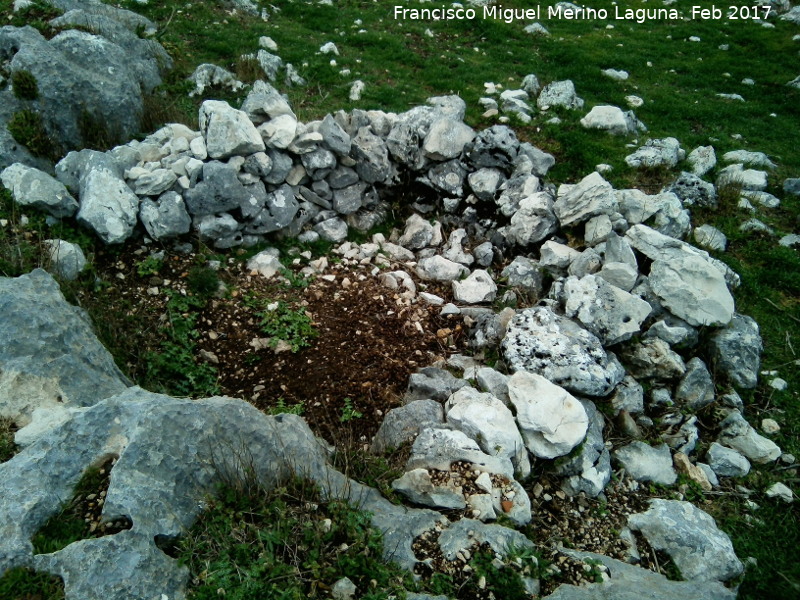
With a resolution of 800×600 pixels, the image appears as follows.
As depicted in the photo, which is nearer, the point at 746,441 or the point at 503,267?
the point at 746,441

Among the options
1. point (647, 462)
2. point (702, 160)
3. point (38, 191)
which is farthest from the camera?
point (702, 160)

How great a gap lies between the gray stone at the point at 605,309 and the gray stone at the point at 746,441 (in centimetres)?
143

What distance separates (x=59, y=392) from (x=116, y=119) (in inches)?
228

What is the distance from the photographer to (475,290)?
313 inches

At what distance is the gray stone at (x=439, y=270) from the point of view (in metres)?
8.36

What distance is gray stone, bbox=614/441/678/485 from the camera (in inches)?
229

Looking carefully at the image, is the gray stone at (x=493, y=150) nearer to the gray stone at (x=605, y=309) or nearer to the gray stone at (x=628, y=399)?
the gray stone at (x=605, y=309)

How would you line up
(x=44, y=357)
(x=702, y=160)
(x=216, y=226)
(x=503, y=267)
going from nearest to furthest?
(x=44, y=357)
(x=216, y=226)
(x=503, y=267)
(x=702, y=160)

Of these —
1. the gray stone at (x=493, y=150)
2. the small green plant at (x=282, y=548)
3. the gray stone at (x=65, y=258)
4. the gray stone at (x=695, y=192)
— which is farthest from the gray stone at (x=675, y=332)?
the gray stone at (x=65, y=258)

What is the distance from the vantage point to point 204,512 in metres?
3.97

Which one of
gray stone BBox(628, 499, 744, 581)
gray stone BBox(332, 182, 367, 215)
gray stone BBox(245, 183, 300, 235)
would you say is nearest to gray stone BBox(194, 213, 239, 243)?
gray stone BBox(245, 183, 300, 235)

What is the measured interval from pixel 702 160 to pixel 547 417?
729 centimetres

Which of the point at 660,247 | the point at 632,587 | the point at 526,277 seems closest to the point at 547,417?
the point at 632,587

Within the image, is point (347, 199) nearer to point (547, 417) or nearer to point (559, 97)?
point (547, 417)
